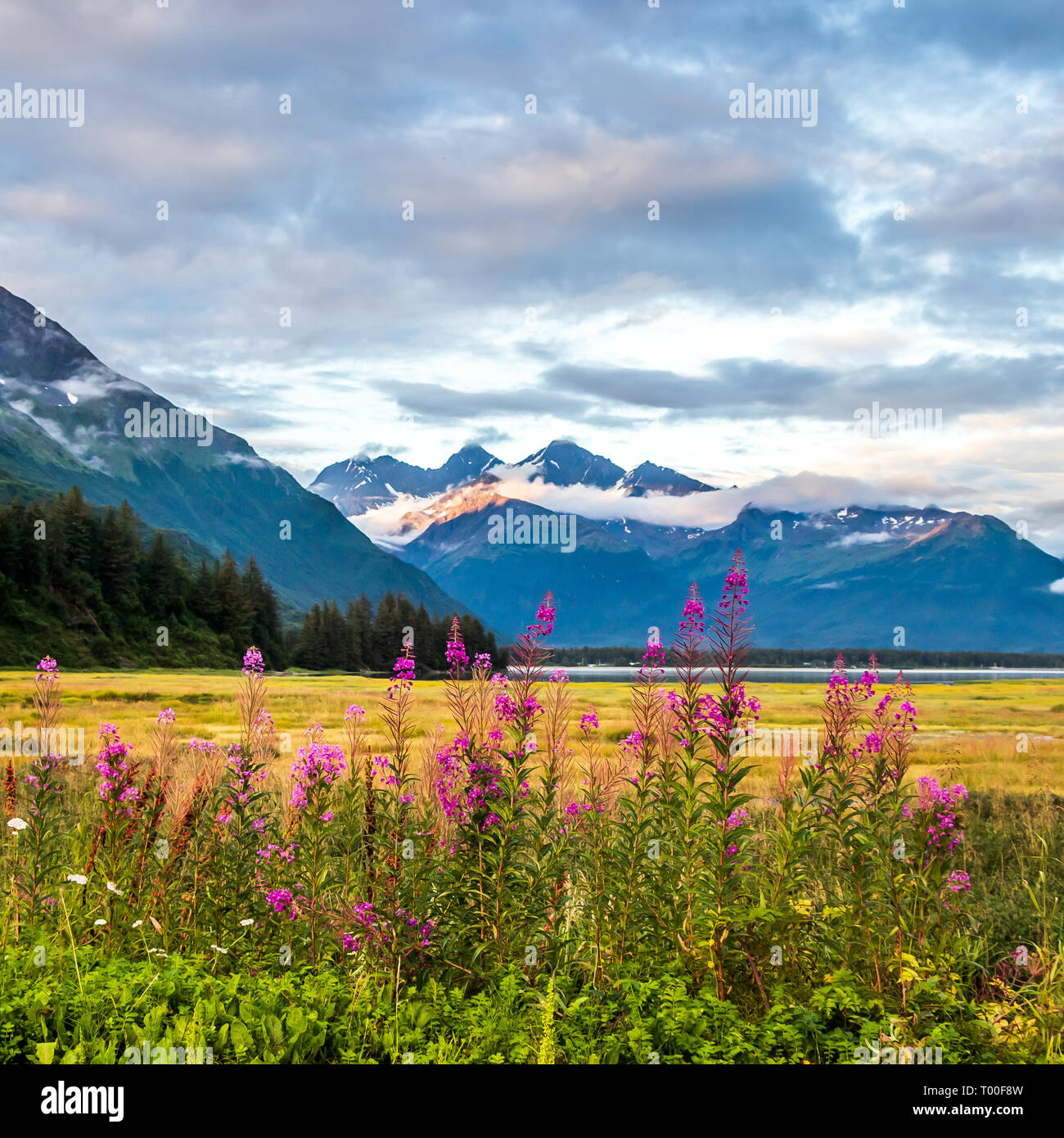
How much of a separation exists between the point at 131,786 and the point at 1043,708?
6619 centimetres

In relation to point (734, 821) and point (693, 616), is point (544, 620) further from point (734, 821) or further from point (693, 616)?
point (734, 821)

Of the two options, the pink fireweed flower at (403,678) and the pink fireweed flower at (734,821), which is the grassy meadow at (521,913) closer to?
the pink fireweed flower at (403,678)

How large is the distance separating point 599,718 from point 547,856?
72.4 feet

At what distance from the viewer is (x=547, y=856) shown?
7297 millimetres

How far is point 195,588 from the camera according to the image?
115 metres

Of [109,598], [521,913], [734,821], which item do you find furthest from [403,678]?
[109,598]

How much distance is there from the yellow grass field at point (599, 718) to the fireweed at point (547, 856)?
17.0ft

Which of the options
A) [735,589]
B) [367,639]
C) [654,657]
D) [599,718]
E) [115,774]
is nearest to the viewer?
[735,589]

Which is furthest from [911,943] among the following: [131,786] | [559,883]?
[131,786]

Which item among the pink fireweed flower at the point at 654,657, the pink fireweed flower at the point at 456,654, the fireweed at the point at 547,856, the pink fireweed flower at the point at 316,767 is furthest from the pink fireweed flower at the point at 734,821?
the pink fireweed flower at the point at 316,767

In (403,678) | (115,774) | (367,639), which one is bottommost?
(367,639)
